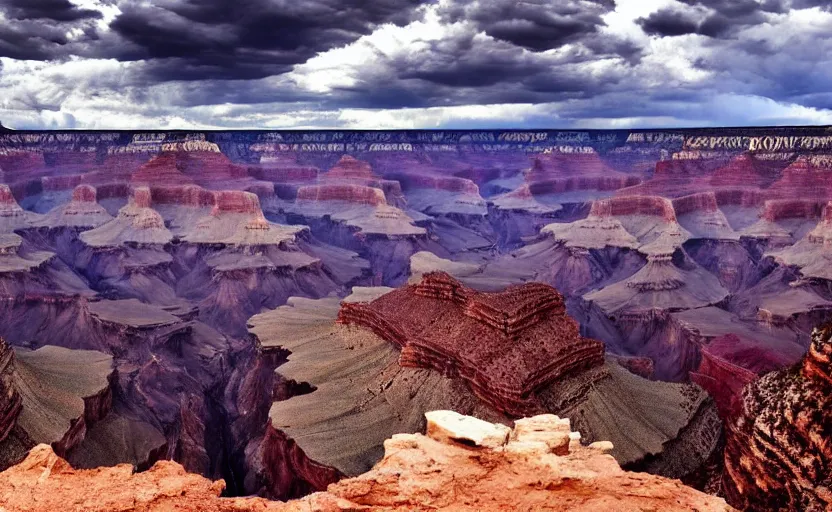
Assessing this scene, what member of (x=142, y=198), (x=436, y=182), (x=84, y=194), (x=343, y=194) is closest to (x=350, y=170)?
(x=343, y=194)

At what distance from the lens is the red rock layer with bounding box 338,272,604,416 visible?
109 ft

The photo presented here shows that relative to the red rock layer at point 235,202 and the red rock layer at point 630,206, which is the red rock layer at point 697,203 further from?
the red rock layer at point 235,202

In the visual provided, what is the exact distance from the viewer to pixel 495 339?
36438mm

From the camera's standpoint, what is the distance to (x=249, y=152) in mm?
153125

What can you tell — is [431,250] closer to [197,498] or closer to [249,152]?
[249,152]

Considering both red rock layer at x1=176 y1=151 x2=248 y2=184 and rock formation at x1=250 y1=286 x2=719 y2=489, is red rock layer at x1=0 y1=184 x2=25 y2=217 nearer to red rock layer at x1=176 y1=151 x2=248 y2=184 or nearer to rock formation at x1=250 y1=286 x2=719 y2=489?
red rock layer at x1=176 y1=151 x2=248 y2=184

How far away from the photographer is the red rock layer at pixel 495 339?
3334 cm

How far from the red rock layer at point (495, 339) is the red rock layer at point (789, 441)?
564 inches

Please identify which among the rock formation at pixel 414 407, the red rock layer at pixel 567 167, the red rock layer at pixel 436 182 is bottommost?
the rock formation at pixel 414 407

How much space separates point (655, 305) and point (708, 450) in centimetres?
4309

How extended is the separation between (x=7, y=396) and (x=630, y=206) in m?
94.1

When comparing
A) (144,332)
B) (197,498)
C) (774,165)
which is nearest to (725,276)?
(774,165)

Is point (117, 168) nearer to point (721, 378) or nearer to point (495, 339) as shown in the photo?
point (495, 339)

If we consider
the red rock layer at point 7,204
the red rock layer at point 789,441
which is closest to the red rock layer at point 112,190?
the red rock layer at point 7,204
